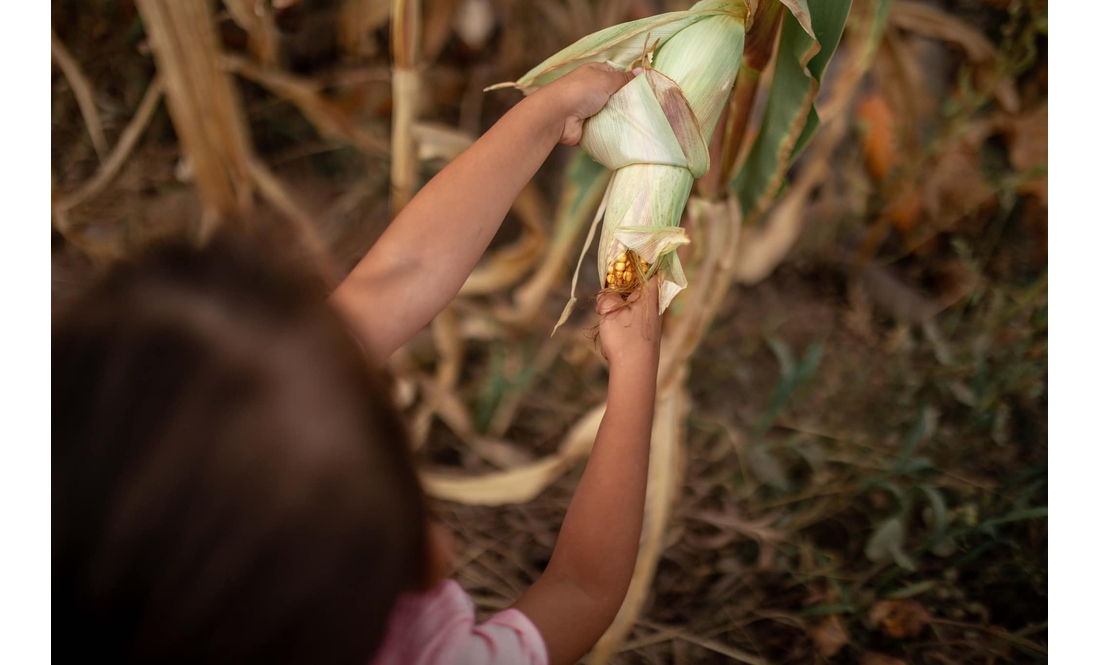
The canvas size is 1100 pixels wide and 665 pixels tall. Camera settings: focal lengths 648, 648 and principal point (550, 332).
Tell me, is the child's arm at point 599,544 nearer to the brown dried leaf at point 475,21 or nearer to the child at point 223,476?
the child at point 223,476

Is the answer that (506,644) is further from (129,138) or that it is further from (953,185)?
(953,185)

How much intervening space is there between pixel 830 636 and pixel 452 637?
0.51m

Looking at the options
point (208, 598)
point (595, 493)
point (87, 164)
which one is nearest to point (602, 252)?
point (595, 493)

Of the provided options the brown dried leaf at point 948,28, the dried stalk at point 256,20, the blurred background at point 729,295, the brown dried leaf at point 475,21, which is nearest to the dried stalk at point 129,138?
the blurred background at point 729,295

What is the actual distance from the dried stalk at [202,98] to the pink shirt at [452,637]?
1.49 feet

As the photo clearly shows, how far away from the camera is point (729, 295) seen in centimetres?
100

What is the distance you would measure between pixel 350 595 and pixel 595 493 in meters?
0.16

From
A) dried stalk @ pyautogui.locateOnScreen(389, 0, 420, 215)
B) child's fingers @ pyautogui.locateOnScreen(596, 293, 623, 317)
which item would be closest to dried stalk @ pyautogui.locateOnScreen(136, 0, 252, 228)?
dried stalk @ pyautogui.locateOnScreen(389, 0, 420, 215)

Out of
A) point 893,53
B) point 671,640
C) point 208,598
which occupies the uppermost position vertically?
point 893,53

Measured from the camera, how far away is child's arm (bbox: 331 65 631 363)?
41cm

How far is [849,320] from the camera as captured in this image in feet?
3.05

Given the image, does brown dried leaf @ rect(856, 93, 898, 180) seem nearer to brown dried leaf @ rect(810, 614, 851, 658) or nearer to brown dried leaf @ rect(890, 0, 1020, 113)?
brown dried leaf @ rect(890, 0, 1020, 113)

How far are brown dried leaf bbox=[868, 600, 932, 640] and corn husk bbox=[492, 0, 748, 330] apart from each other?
0.52m

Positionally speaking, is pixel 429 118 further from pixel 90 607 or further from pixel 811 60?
pixel 90 607
